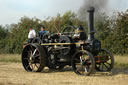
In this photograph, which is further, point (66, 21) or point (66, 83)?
point (66, 21)

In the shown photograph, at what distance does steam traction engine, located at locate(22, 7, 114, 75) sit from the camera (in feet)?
27.7

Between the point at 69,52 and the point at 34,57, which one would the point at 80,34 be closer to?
the point at 69,52

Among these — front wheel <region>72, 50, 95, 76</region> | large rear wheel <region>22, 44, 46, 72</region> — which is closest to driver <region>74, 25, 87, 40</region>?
front wheel <region>72, 50, 95, 76</region>

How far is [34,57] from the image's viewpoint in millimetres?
9758

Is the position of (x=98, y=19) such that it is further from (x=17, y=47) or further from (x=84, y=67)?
(x=84, y=67)

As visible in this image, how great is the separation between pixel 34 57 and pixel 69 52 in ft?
5.37

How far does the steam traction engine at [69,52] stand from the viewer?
8.46 metres

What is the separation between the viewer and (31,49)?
33.3 feet

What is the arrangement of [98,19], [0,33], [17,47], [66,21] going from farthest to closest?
[0,33], [66,21], [17,47], [98,19]

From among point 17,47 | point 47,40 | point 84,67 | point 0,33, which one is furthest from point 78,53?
point 0,33

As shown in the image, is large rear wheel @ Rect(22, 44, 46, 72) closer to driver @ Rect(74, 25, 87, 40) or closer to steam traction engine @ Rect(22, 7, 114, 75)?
steam traction engine @ Rect(22, 7, 114, 75)

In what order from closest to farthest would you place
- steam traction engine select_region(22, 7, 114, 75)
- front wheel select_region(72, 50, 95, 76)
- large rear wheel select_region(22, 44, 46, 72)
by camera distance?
front wheel select_region(72, 50, 95, 76) < steam traction engine select_region(22, 7, 114, 75) < large rear wheel select_region(22, 44, 46, 72)

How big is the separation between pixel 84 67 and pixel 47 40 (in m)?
2.16

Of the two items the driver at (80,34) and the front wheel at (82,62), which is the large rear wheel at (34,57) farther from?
→ the driver at (80,34)
